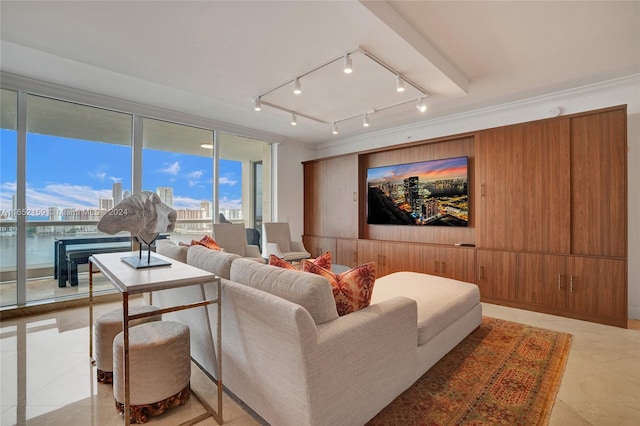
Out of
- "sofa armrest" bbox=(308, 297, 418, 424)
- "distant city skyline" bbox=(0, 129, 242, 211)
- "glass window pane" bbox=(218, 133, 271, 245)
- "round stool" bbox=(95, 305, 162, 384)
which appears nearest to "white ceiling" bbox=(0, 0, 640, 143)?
"distant city skyline" bbox=(0, 129, 242, 211)

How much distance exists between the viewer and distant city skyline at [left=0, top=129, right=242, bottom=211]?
3455mm

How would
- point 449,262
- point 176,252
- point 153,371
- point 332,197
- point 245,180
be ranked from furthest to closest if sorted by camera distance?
point 332,197 < point 245,180 < point 449,262 < point 176,252 < point 153,371

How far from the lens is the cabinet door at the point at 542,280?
3316 millimetres

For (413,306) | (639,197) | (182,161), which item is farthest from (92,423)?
(639,197)

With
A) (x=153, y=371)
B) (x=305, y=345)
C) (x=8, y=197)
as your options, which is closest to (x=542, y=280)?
(x=305, y=345)

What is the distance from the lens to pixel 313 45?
97.3 inches

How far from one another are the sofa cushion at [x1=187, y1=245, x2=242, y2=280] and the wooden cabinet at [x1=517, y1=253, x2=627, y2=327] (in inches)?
134

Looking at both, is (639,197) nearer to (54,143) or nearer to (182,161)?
(182,161)

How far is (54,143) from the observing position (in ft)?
12.4

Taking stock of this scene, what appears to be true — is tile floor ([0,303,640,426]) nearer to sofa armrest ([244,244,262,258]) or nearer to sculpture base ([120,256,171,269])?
sculpture base ([120,256,171,269])

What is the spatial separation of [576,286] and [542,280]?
0.30 m

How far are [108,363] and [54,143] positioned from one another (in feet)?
10.5

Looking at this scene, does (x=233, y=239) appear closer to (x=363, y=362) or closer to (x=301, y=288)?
(x=301, y=288)

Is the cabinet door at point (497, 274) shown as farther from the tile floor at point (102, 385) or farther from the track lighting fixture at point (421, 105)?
the track lighting fixture at point (421, 105)
